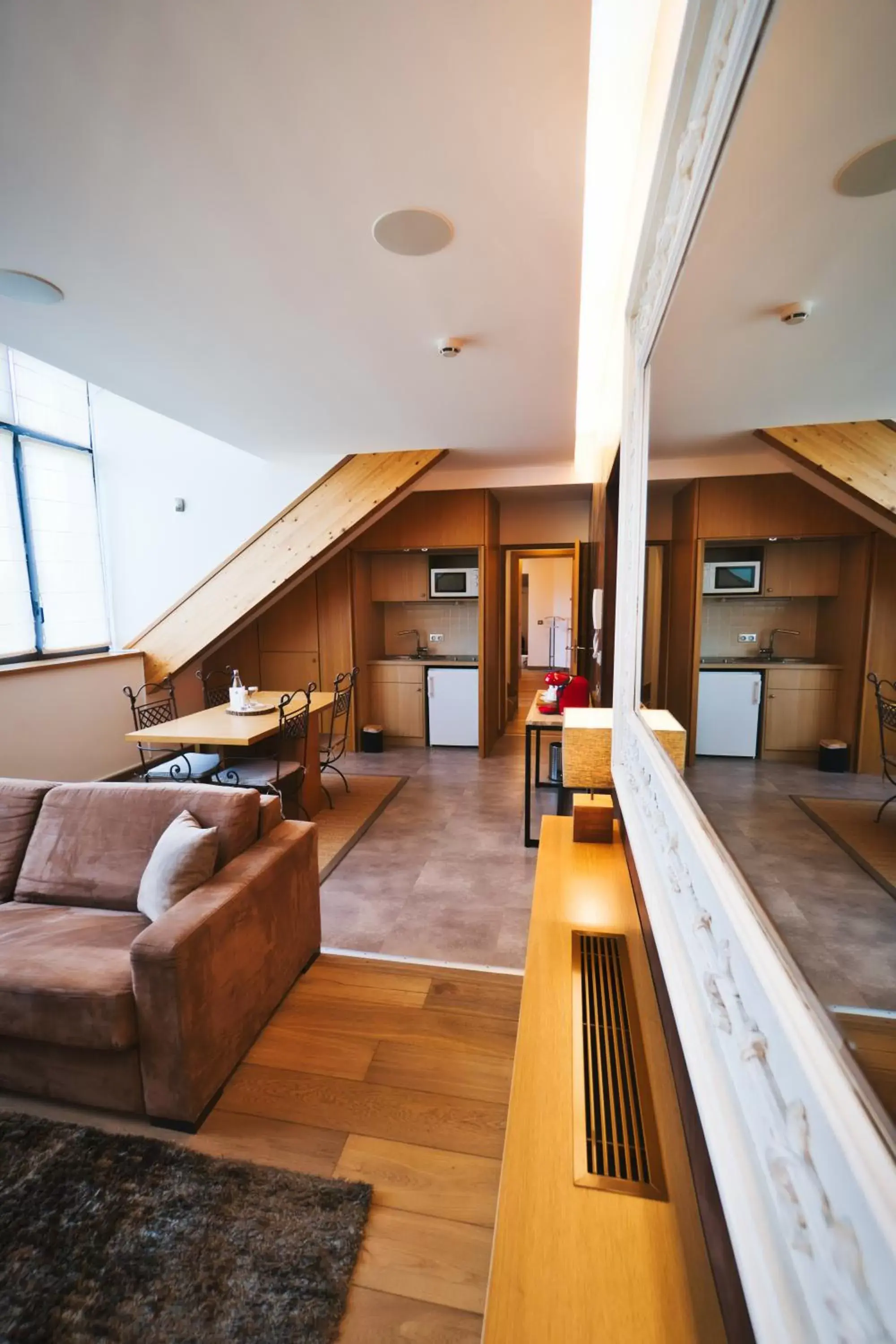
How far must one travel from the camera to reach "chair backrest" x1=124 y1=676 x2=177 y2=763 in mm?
4668

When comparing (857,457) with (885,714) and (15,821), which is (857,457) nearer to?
(885,714)

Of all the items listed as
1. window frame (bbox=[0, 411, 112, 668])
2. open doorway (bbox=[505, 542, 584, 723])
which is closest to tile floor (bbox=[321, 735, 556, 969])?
window frame (bbox=[0, 411, 112, 668])

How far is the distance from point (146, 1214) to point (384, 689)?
5027mm

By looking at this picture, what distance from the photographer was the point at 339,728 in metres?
6.25

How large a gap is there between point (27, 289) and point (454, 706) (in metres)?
4.60

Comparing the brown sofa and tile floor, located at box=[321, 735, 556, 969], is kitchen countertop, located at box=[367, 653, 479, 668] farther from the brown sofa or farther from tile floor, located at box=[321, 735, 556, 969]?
the brown sofa

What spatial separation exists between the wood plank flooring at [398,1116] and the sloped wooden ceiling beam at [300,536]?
3146 mm

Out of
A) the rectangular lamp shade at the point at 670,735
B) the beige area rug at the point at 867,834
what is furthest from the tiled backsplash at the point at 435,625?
the beige area rug at the point at 867,834

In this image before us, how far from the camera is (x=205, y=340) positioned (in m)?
2.67

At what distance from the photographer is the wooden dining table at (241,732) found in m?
3.46

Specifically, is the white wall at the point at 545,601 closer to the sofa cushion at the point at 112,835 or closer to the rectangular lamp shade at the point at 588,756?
the rectangular lamp shade at the point at 588,756

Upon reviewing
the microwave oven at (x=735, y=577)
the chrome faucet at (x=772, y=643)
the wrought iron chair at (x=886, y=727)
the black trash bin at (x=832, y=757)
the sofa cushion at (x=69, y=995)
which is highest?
the microwave oven at (x=735, y=577)

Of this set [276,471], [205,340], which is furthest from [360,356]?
[276,471]

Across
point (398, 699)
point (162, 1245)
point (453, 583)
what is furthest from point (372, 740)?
point (162, 1245)
